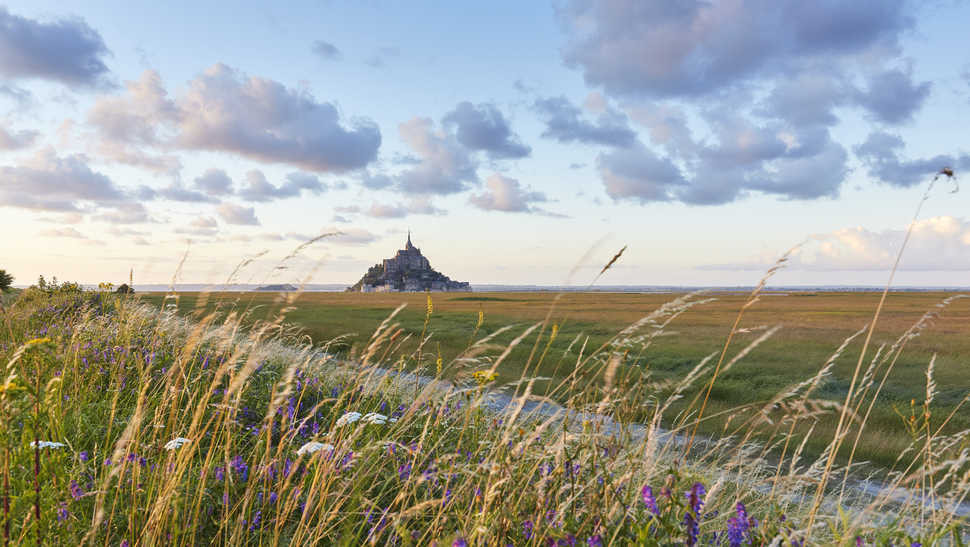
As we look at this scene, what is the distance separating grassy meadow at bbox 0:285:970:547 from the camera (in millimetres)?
2895

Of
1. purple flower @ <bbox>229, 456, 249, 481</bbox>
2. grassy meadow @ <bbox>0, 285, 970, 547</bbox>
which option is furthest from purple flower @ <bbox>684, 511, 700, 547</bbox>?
purple flower @ <bbox>229, 456, 249, 481</bbox>

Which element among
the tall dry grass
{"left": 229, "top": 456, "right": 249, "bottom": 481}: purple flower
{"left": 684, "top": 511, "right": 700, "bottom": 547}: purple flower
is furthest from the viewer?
{"left": 229, "top": 456, "right": 249, "bottom": 481}: purple flower

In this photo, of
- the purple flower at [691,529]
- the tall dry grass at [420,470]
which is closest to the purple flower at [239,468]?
the tall dry grass at [420,470]

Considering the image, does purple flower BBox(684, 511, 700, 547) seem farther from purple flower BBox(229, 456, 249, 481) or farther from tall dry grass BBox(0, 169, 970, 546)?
purple flower BBox(229, 456, 249, 481)

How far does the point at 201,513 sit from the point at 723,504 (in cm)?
430

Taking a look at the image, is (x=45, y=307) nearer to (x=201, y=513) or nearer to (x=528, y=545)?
(x=201, y=513)

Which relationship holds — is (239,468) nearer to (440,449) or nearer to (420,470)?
(420,470)

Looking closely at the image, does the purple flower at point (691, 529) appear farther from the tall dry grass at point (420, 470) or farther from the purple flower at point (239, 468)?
the purple flower at point (239, 468)

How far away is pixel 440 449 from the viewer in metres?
5.65

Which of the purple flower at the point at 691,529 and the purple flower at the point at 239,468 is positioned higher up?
the purple flower at the point at 691,529

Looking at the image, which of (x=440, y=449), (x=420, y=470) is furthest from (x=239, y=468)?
(x=440, y=449)

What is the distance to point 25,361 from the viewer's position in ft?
24.0

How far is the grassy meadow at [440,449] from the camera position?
2.89 meters

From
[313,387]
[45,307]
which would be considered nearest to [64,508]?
[313,387]
